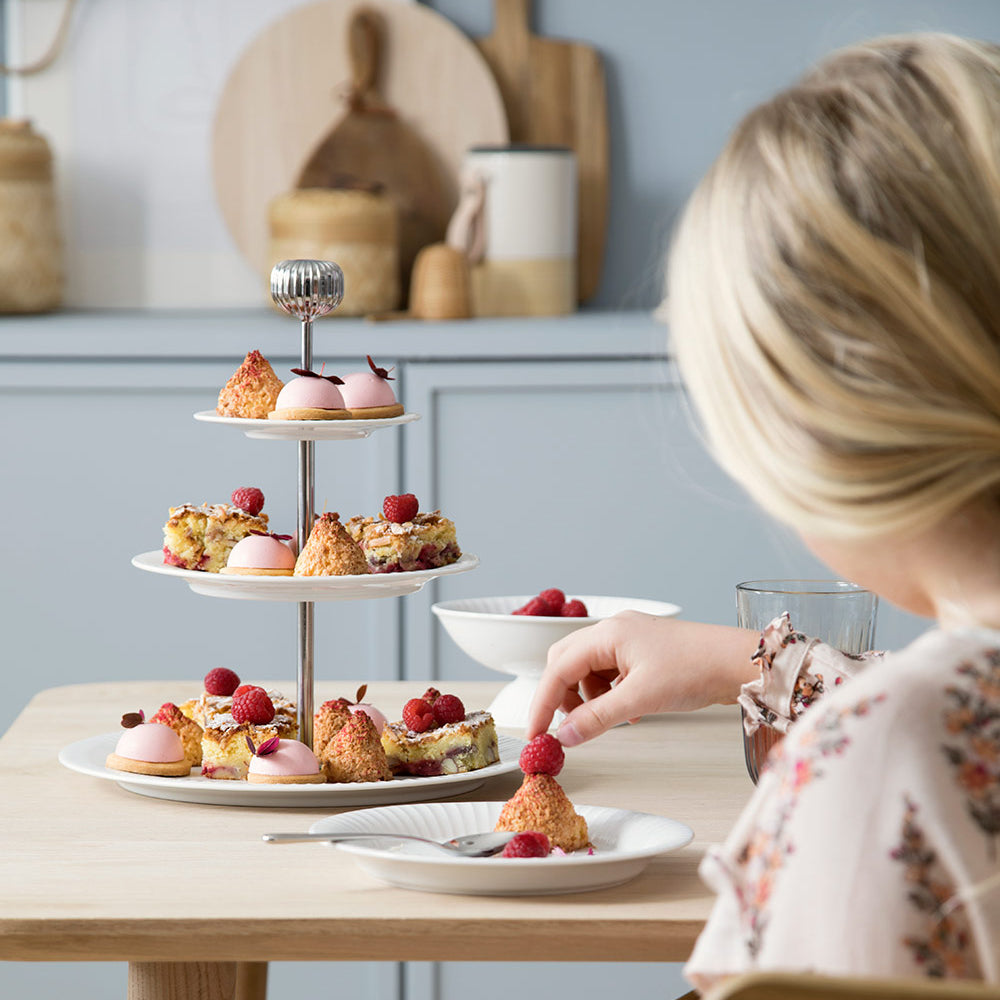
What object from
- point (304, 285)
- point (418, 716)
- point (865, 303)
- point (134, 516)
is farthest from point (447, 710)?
point (134, 516)

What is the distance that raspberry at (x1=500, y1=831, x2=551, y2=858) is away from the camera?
0.91 m

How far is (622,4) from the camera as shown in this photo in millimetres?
2793

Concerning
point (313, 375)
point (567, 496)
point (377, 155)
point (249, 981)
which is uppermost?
point (377, 155)

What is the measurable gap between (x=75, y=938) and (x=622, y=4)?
229 cm

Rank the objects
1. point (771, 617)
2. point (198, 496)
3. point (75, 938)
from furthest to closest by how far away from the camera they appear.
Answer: point (198, 496) → point (771, 617) → point (75, 938)

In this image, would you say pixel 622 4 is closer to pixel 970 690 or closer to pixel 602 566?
pixel 602 566

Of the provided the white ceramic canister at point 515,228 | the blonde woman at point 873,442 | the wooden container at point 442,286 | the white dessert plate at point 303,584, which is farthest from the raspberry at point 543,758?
the white ceramic canister at point 515,228

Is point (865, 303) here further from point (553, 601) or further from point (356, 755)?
point (553, 601)

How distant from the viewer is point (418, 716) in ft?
3.76

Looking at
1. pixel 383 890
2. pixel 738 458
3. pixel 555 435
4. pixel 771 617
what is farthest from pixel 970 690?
pixel 555 435

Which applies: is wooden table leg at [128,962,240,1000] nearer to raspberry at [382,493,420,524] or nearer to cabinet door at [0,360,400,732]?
raspberry at [382,493,420,524]

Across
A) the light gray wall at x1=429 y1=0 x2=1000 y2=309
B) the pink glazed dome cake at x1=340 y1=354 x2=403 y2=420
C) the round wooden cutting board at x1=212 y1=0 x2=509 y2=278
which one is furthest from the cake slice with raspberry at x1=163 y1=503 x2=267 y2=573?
the light gray wall at x1=429 y1=0 x2=1000 y2=309

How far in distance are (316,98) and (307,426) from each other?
1.79 m

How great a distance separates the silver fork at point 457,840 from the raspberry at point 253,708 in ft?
0.64
